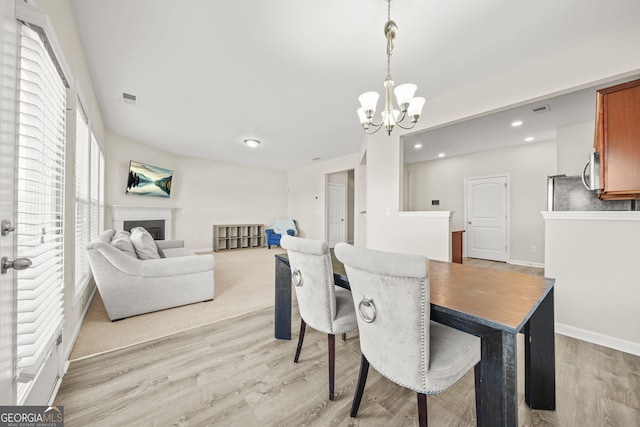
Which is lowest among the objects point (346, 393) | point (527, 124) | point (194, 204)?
point (346, 393)

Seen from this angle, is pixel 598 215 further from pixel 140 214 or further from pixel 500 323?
pixel 140 214

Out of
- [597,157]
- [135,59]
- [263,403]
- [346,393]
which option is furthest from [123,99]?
[597,157]

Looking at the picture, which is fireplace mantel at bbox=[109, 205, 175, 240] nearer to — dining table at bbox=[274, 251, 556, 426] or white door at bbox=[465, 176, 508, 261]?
dining table at bbox=[274, 251, 556, 426]

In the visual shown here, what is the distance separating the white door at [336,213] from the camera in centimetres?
727

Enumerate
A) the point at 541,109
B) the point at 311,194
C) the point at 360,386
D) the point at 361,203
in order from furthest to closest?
the point at 311,194
the point at 361,203
the point at 541,109
the point at 360,386

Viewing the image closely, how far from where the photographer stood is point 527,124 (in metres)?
3.95

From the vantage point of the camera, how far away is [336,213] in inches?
294

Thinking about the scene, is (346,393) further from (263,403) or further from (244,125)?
(244,125)

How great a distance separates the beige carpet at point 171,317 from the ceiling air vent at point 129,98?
253 centimetres

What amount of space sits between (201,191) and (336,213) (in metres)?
3.84

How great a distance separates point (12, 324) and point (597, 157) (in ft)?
11.5

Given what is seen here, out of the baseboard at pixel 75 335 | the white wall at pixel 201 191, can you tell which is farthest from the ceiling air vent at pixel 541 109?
the white wall at pixel 201 191

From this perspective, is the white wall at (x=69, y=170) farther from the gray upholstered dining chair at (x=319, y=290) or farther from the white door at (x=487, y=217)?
the white door at (x=487, y=217)

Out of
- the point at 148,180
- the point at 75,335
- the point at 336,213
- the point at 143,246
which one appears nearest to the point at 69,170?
the point at 143,246
